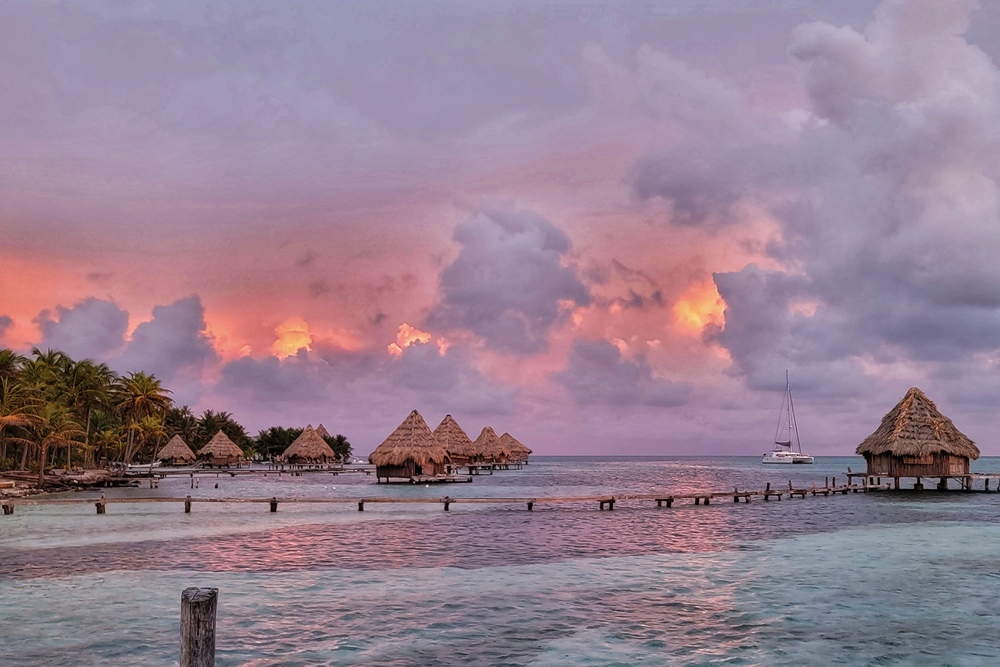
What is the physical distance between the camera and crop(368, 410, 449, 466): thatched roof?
57.2 meters

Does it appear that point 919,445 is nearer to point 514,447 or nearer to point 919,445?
point 919,445

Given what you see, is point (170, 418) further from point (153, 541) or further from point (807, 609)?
point (807, 609)

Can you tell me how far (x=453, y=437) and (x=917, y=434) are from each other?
40.8m

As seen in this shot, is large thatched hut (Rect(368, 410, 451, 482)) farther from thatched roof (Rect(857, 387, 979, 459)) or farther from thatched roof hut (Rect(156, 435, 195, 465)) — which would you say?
thatched roof hut (Rect(156, 435, 195, 465))

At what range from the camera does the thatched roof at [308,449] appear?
87.8m

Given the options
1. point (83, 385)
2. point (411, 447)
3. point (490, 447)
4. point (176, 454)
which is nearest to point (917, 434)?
point (411, 447)

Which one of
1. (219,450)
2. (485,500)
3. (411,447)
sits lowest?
(485,500)

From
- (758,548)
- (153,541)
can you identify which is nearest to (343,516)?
(153,541)

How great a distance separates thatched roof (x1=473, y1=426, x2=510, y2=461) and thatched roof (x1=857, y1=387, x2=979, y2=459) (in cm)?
4949

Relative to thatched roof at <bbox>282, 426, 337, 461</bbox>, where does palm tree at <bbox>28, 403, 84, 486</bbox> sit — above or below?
above

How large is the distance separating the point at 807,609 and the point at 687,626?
136 inches

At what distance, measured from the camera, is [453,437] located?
77.9 metres

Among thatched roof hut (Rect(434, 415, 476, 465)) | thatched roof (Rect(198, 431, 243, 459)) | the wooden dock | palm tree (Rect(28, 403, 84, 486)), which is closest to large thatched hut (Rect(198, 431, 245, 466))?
thatched roof (Rect(198, 431, 243, 459))

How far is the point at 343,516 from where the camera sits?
38406mm
